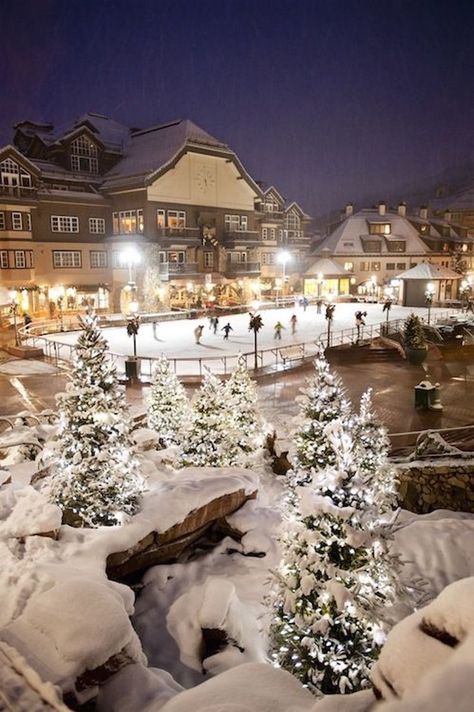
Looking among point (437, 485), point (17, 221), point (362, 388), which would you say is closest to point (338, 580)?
point (437, 485)

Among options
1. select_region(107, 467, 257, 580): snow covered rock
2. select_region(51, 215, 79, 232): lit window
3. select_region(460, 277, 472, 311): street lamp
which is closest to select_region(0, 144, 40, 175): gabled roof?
select_region(51, 215, 79, 232): lit window

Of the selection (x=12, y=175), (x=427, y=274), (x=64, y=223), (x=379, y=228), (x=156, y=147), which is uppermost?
(x=156, y=147)

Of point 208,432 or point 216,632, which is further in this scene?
point 208,432

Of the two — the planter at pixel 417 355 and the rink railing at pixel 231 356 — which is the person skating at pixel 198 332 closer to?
the rink railing at pixel 231 356

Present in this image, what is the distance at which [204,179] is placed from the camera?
50.3m

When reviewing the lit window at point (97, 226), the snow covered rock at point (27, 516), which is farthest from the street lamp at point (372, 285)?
the snow covered rock at point (27, 516)

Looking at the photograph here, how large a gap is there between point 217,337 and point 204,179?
23.2 metres

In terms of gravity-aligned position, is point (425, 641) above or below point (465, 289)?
below

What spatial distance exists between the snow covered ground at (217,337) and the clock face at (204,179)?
1410cm

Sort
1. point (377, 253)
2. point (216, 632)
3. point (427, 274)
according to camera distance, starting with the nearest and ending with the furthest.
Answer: point (216, 632)
point (427, 274)
point (377, 253)

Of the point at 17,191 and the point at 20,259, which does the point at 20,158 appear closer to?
the point at 17,191

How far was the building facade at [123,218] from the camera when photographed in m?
41.7

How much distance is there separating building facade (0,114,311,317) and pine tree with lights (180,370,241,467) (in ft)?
98.3

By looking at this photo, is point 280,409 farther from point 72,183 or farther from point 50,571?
point 72,183
